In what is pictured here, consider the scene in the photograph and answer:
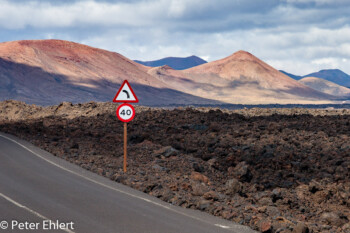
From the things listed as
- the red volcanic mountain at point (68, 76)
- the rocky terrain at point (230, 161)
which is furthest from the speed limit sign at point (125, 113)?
the red volcanic mountain at point (68, 76)

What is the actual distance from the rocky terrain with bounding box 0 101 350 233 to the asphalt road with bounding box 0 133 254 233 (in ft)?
2.35

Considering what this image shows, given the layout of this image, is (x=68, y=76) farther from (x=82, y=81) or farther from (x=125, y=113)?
(x=125, y=113)

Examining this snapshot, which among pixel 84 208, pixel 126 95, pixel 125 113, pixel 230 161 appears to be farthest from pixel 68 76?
pixel 84 208

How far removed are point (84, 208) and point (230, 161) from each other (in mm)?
9356

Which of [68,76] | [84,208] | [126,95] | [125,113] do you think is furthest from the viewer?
[68,76]

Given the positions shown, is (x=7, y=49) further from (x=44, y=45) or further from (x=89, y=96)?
(x=89, y=96)

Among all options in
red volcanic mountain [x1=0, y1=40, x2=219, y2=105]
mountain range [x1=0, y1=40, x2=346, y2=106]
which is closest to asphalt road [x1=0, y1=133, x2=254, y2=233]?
mountain range [x1=0, y1=40, x2=346, y2=106]

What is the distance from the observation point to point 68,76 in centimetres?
14950

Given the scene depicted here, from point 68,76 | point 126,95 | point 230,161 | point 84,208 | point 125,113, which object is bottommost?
point 84,208

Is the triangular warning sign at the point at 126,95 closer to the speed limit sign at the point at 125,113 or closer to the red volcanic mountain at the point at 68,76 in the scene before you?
the speed limit sign at the point at 125,113

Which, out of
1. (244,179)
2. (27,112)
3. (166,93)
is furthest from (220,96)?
(244,179)

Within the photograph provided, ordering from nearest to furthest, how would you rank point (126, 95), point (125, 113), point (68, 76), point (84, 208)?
1. point (84, 208)
2. point (126, 95)
3. point (125, 113)
4. point (68, 76)

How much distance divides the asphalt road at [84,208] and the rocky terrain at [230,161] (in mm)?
717

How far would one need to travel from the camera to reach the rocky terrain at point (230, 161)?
11.9m
